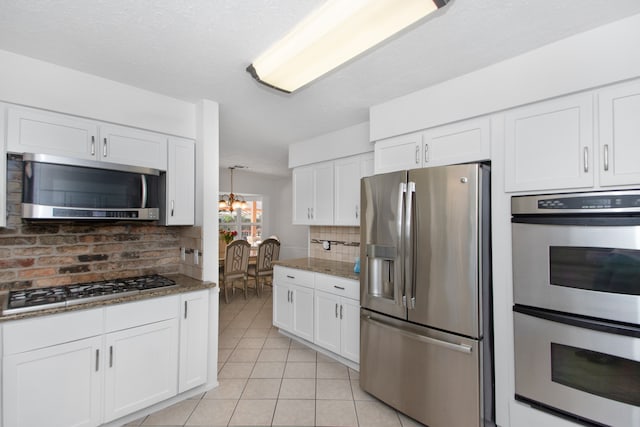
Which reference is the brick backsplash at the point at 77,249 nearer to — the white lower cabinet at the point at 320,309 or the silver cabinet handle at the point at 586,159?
the white lower cabinet at the point at 320,309

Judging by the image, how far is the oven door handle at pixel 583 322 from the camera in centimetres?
141

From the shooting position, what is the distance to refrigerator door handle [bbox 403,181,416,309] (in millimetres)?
2006

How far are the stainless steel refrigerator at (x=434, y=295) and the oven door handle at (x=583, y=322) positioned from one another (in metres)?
0.22

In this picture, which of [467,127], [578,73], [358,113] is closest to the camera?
[578,73]

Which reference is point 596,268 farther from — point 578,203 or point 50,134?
point 50,134

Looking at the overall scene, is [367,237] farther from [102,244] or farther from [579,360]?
[102,244]

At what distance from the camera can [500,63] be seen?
186cm

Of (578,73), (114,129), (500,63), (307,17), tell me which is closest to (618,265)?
(578,73)

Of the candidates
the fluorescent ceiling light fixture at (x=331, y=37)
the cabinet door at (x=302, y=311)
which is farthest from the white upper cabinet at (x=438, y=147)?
the cabinet door at (x=302, y=311)

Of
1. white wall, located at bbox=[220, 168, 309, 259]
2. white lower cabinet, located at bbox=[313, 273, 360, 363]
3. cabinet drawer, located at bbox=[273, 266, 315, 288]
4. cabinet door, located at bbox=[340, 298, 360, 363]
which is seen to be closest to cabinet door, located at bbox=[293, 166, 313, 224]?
cabinet drawer, located at bbox=[273, 266, 315, 288]

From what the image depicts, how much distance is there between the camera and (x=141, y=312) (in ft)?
6.64

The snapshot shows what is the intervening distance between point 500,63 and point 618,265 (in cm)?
130

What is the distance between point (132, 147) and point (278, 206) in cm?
501

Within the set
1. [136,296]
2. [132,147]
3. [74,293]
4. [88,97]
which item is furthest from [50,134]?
[136,296]
